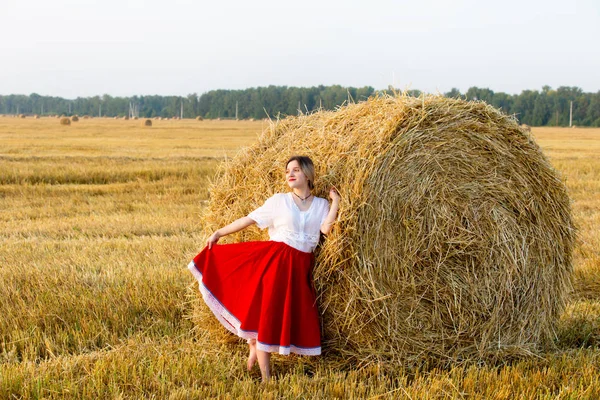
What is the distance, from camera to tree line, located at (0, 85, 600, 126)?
8675 cm

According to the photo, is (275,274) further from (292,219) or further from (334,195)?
(334,195)

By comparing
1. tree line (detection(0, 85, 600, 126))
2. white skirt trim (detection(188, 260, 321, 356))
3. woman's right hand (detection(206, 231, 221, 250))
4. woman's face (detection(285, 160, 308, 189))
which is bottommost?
white skirt trim (detection(188, 260, 321, 356))

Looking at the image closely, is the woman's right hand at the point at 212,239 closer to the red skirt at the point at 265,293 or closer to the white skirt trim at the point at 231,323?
the red skirt at the point at 265,293

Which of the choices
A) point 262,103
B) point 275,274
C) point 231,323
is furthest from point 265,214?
point 262,103

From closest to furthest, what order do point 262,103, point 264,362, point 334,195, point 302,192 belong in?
1. point 264,362
2. point 334,195
3. point 302,192
4. point 262,103

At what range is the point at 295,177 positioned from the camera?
4672 millimetres

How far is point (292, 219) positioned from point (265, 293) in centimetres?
54

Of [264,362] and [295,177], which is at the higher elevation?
[295,177]

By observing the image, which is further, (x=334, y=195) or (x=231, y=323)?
(x=231, y=323)

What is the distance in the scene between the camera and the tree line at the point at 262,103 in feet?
285

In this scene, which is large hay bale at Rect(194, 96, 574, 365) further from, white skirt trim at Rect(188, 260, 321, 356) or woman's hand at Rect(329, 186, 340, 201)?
white skirt trim at Rect(188, 260, 321, 356)

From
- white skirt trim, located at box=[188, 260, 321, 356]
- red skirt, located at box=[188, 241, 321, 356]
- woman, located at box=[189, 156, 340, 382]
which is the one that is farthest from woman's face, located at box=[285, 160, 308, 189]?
white skirt trim, located at box=[188, 260, 321, 356]

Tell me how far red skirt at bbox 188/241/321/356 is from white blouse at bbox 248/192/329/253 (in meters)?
0.07

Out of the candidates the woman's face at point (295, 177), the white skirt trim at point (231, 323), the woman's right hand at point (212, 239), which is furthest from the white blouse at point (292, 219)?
the white skirt trim at point (231, 323)
